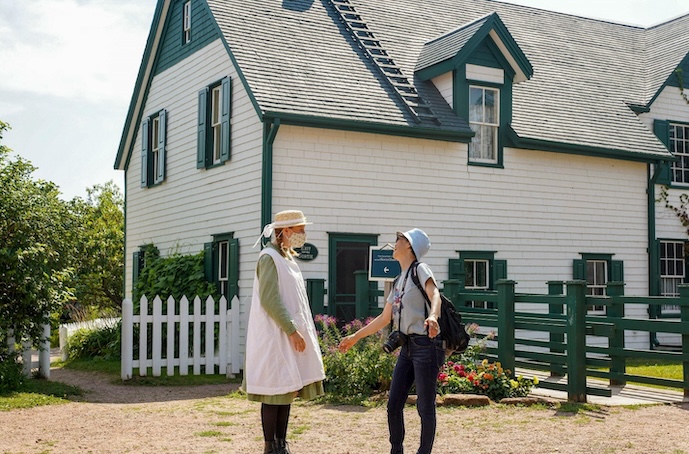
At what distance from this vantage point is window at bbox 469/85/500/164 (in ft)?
58.1

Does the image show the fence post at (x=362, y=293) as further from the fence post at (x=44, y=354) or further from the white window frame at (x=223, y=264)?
the fence post at (x=44, y=354)

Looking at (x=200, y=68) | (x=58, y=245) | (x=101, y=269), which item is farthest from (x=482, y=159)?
(x=101, y=269)

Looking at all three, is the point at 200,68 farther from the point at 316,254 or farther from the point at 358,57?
the point at 316,254

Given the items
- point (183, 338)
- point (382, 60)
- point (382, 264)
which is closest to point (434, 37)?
point (382, 60)

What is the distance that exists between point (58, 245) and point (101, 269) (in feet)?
53.4

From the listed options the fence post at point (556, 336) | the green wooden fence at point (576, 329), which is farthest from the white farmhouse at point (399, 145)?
the green wooden fence at point (576, 329)

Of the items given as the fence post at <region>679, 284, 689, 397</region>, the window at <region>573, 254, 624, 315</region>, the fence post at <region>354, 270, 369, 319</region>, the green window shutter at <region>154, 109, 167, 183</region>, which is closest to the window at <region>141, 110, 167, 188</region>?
the green window shutter at <region>154, 109, 167, 183</region>

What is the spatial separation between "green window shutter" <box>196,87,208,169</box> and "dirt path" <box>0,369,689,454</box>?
7279 mm

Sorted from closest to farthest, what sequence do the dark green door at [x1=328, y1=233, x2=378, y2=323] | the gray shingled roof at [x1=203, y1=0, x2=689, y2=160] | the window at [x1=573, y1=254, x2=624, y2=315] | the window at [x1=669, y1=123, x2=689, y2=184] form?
the dark green door at [x1=328, y1=233, x2=378, y2=323] < the gray shingled roof at [x1=203, y1=0, x2=689, y2=160] < the window at [x1=573, y1=254, x2=624, y2=315] < the window at [x1=669, y1=123, x2=689, y2=184]

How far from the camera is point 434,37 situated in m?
20.0

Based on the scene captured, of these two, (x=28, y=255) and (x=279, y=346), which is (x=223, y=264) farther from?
(x=279, y=346)

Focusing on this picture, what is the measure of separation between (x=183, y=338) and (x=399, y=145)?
5.53 m

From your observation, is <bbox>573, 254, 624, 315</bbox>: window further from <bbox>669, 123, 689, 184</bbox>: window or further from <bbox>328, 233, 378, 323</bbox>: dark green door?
<bbox>328, 233, 378, 323</bbox>: dark green door

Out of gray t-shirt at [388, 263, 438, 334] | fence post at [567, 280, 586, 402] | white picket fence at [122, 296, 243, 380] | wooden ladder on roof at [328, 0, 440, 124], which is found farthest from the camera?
wooden ladder on roof at [328, 0, 440, 124]
